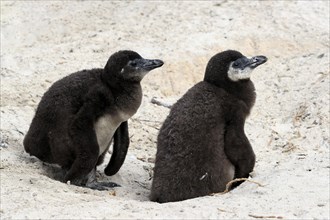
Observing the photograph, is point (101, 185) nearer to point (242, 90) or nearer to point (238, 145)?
point (238, 145)

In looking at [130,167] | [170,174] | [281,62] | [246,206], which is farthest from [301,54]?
[246,206]

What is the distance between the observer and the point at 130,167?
24.0 feet

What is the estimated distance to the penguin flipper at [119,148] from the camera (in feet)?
22.1

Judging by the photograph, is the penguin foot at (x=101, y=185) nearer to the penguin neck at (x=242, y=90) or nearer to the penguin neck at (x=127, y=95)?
the penguin neck at (x=127, y=95)

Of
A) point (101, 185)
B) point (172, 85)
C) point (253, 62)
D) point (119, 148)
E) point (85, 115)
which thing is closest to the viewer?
point (85, 115)

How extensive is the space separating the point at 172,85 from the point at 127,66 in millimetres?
2790

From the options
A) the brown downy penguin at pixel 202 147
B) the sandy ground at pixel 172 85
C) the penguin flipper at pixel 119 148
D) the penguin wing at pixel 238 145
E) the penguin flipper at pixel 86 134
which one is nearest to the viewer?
the sandy ground at pixel 172 85

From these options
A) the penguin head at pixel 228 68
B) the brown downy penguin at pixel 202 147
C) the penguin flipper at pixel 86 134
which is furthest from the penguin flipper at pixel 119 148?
the penguin head at pixel 228 68

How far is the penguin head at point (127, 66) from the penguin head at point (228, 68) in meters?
0.54

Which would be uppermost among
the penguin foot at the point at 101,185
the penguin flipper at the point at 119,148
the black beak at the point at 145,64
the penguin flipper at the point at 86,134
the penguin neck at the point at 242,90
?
the black beak at the point at 145,64

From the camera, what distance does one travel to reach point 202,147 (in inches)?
226

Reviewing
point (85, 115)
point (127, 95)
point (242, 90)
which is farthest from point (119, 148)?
point (242, 90)

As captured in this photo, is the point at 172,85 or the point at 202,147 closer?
the point at 202,147

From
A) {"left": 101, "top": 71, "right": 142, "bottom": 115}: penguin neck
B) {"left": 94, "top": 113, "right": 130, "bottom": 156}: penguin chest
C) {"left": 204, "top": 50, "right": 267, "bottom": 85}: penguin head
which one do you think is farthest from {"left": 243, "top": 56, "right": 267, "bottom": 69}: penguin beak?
{"left": 94, "top": 113, "right": 130, "bottom": 156}: penguin chest
